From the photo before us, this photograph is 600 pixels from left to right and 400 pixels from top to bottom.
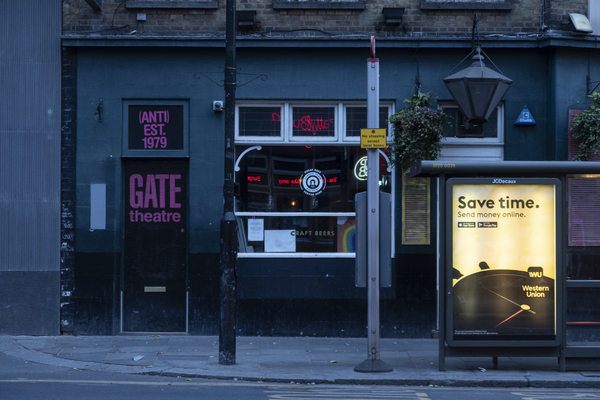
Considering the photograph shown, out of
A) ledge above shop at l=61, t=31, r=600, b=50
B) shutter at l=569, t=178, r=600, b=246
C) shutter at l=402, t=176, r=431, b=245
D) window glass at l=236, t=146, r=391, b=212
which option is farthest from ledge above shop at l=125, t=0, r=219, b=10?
shutter at l=569, t=178, r=600, b=246

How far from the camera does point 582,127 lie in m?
10.3

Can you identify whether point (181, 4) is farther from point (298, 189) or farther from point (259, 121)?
point (298, 189)

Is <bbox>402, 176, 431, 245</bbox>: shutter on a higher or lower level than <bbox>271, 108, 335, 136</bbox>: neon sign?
lower

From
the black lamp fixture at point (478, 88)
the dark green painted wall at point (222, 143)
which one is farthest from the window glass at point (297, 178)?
the black lamp fixture at point (478, 88)

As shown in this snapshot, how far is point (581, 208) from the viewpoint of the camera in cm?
1063

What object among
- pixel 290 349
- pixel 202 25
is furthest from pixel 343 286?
pixel 202 25

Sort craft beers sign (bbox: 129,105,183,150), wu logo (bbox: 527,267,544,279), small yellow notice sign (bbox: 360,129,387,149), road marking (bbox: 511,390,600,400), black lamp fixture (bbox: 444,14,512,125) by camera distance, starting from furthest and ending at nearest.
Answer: craft beers sign (bbox: 129,105,183,150) → black lamp fixture (bbox: 444,14,512,125) → wu logo (bbox: 527,267,544,279) → small yellow notice sign (bbox: 360,129,387,149) → road marking (bbox: 511,390,600,400)

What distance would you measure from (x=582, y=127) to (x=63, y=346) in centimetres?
885

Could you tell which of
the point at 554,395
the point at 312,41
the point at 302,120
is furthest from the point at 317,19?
the point at 554,395

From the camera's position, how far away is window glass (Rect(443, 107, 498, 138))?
35.9 ft

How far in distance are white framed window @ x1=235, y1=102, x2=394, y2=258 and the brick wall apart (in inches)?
57.6

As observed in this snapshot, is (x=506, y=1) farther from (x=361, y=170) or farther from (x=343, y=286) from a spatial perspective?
(x=343, y=286)

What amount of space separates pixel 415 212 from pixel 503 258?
8.82ft

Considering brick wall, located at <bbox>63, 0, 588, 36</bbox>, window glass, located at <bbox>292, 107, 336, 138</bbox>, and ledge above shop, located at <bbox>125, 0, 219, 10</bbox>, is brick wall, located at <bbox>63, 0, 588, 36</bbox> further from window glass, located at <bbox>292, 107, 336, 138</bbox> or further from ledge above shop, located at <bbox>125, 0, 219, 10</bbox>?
window glass, located at <bbox>292, 107, 336, 138</bbox>
